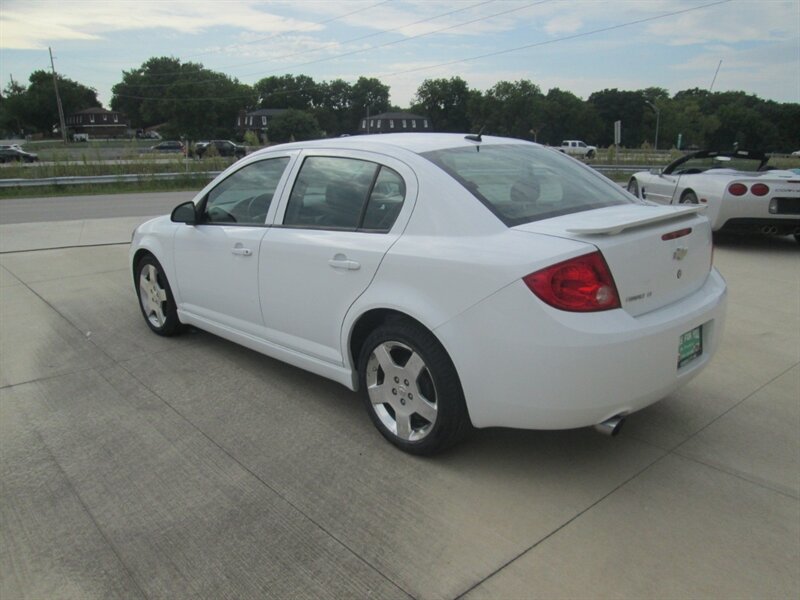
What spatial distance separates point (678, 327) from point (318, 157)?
2247 mm

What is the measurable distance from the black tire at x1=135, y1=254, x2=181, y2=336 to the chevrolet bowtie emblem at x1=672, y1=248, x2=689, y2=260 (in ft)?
12.1

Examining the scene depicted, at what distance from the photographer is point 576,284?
259 cm

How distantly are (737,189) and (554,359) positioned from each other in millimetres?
7148

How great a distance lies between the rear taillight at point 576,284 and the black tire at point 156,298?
336cm

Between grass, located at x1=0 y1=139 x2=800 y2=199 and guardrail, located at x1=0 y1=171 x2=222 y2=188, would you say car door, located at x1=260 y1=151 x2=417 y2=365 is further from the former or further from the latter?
guardrail, located at x1=0 y1=171 x2=222 y2=188

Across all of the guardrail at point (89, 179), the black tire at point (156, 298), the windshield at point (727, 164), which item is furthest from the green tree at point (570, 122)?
the black tire at point (156, 298)

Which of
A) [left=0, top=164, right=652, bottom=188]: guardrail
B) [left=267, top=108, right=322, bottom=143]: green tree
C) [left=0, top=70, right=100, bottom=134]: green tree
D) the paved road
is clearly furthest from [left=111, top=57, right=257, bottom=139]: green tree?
the paved road

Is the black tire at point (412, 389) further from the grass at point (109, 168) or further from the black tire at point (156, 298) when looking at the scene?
the grass at point (109, 168)

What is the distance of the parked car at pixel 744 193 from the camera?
816 cm

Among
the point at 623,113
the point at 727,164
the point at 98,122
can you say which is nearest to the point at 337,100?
the point at 98,122

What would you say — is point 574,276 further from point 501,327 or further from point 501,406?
point 501,406

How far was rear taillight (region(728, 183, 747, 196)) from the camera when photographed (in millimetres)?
8258

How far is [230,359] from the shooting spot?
184 inches

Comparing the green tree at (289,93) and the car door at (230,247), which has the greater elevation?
the green tree at (289,93)
